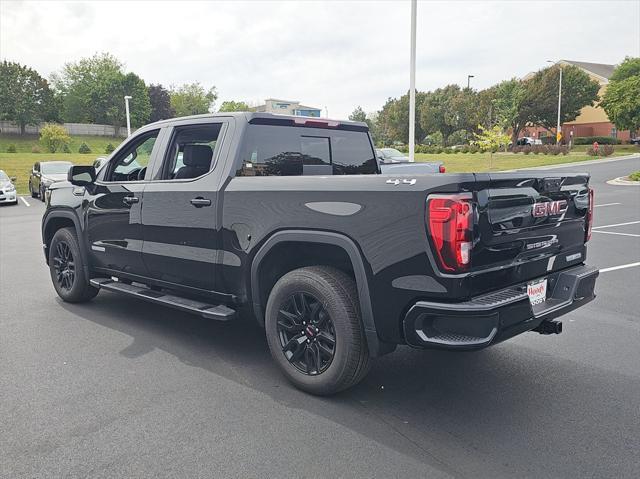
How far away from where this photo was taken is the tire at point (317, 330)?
3482mm

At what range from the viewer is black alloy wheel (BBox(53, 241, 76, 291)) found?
6.05 meters

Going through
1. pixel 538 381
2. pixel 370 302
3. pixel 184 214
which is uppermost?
pixel 184 214

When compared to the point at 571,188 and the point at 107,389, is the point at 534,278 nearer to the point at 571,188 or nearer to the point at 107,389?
the point at 571,188

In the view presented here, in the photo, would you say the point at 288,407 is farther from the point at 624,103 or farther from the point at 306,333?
the point at 624,103

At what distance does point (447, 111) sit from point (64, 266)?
6948 cm

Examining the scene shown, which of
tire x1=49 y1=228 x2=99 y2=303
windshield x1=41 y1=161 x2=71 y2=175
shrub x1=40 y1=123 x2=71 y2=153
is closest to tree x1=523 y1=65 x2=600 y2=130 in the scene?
shrub x1=40 y1=123 x2=71 y2=153

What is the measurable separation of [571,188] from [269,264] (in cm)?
220

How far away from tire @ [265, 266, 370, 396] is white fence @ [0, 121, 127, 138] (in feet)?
282

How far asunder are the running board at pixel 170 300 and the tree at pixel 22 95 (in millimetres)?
81444

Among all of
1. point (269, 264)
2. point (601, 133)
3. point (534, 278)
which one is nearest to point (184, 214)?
point (269, 264)

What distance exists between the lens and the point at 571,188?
3832 millimetres

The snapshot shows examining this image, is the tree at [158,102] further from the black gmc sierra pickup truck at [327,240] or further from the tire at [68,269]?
the black gmc sierra pickup truck at [327,240]

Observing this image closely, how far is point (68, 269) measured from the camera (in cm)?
611

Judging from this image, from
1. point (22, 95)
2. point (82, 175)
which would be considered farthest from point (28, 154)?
point (82, 175)
